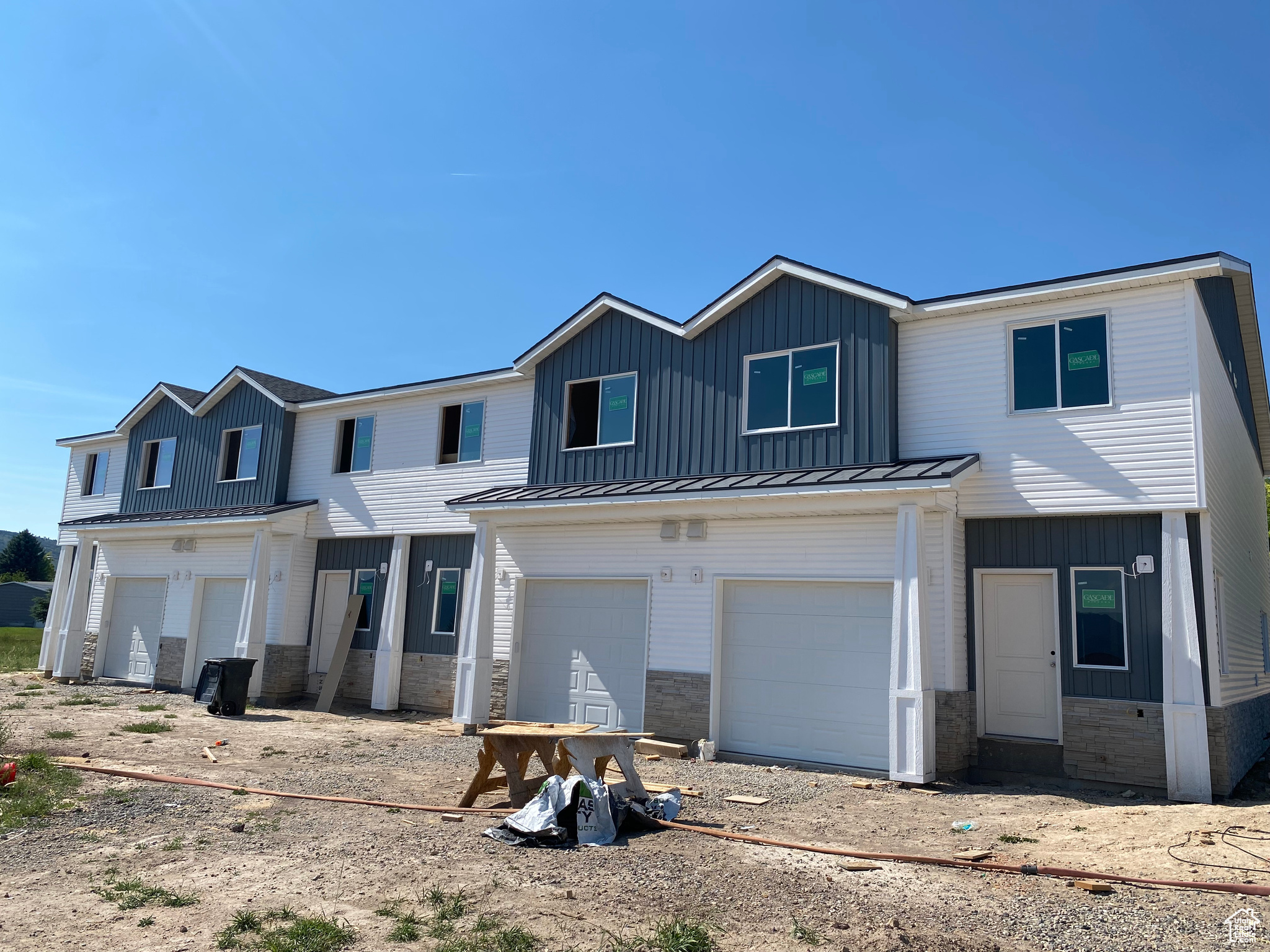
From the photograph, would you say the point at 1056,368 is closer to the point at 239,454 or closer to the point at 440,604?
the point at 440,604

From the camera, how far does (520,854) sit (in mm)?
7219

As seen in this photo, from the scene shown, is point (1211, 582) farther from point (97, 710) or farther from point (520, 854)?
point (97, 710)

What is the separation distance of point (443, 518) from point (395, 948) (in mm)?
12897

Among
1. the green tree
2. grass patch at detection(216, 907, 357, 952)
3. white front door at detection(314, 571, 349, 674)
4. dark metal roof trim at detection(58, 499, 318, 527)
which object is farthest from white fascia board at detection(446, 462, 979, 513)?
the green tree

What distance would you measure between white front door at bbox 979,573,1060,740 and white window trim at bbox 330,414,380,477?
1247cm

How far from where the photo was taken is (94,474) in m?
26.0

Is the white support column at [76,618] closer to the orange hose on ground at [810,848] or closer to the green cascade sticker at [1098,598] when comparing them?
the orange hose on ground at [810,848]

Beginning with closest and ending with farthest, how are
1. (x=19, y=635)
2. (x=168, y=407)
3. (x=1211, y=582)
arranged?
(x=1211, y=582), (x=168, y=407), (x=19, y=635)

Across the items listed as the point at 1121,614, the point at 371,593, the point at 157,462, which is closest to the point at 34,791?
the point at 371,593

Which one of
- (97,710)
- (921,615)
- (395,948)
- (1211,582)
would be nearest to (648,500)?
(921,615)

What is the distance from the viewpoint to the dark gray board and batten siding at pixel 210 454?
2041cm

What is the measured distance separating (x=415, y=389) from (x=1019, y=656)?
1225 centimetres

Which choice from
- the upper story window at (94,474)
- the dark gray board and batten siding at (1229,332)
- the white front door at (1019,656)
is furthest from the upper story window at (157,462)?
the dark gray board and batten siding at (1229,332)

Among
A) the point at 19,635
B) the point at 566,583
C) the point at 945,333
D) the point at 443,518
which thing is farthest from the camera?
the point at 19,635
